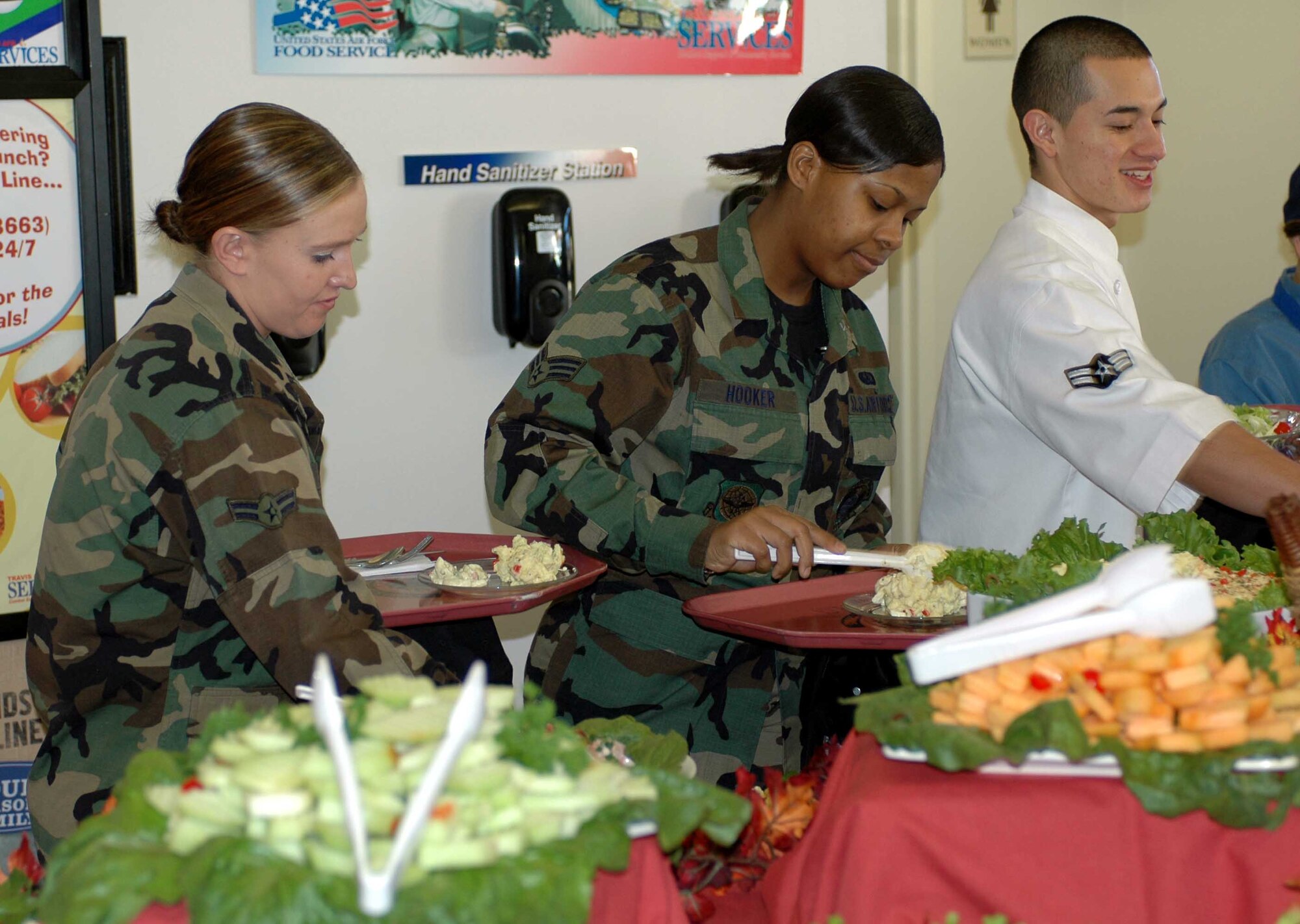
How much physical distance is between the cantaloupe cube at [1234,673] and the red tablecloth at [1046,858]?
0.41ft

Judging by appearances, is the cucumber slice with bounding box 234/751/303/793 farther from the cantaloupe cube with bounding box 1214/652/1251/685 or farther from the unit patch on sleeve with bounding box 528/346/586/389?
the unit patch on sleeve with bounding box 528/346/586/389

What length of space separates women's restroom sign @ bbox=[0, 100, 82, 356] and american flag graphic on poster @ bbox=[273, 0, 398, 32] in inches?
22.9

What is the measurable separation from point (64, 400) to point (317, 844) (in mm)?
2241

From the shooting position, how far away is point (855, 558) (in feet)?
7.30

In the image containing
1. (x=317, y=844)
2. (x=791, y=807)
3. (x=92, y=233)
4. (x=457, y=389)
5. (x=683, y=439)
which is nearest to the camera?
(x=317, y=844)

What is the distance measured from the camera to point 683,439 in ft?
8.05

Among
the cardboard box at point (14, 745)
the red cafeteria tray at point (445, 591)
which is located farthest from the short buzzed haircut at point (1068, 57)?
the cardboard box at point (14, 745)

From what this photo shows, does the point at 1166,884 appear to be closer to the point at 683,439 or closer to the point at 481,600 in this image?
the point at 481,600

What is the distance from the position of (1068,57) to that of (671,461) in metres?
1.14

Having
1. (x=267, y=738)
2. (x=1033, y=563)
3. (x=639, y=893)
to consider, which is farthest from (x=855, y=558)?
(x=267, y=738)

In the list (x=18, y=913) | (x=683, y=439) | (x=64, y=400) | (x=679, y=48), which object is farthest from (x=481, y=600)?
(x=679, y=48)

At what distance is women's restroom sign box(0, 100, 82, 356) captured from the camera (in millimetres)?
2852

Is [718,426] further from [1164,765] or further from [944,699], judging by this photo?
[1164,765]

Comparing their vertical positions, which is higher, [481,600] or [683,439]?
[683,439]
